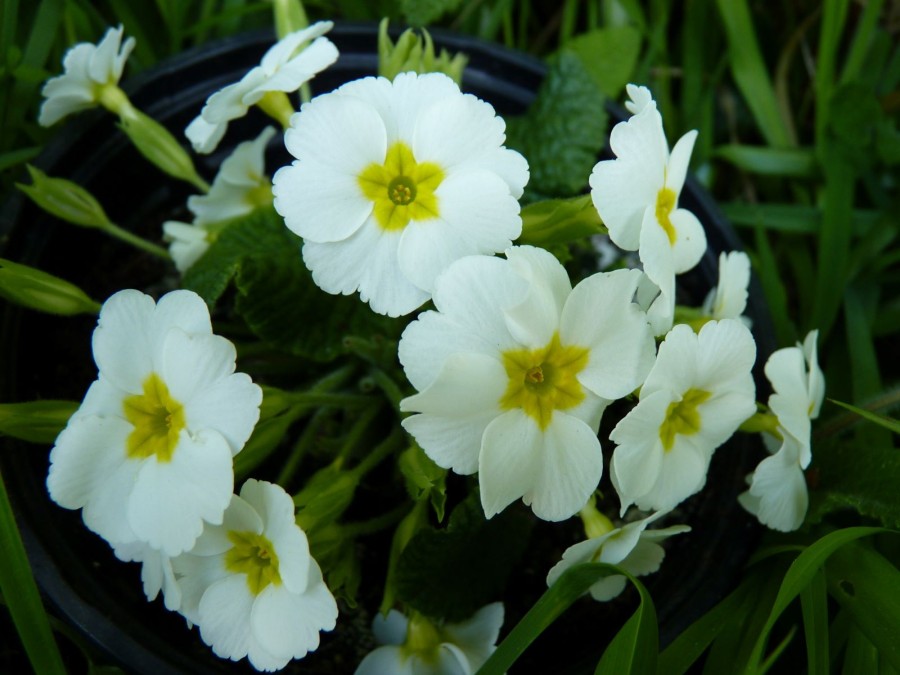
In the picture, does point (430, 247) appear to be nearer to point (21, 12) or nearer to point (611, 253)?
point (611, 253)

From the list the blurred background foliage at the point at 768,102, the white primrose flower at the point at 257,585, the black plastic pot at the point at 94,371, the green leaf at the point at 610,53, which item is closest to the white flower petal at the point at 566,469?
the white primrose flower at the point at 257,585

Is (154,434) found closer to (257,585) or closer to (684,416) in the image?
(257,585)

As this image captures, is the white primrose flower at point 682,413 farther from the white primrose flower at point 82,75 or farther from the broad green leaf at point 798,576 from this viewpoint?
the white primrose flower at point 82,75

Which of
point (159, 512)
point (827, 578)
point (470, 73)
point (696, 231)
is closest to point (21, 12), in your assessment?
point (470, 73)

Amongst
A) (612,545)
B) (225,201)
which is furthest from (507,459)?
(225,201)

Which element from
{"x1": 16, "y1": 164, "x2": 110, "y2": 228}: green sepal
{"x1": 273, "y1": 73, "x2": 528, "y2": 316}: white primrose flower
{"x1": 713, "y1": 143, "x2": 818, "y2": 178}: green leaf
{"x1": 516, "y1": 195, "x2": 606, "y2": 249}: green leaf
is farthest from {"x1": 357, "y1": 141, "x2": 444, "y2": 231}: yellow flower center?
{"x1": 713, "y1": 143, "x2": 818, "y2": 178}: green leaf

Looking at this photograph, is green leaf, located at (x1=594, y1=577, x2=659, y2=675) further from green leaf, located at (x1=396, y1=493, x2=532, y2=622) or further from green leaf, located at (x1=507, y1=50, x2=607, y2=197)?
green leaf, located at (x1=507, y1=50, x2=607, y2=197)
